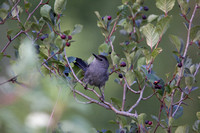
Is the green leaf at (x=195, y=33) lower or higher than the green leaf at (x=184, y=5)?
lower

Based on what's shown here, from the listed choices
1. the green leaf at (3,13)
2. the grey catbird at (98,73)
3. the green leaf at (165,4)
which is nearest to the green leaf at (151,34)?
the green leaf at (165,4)

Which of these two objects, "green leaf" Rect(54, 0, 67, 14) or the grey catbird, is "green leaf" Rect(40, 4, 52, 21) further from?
the grey catbird

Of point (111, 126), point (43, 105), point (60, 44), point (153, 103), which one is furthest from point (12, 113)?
point (153, 103)

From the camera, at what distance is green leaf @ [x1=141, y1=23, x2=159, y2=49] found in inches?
88.0

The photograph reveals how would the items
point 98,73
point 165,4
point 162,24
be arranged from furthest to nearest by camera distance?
1. point 98,73
2. point 165,4
3. point 162,24

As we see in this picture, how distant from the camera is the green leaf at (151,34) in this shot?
224 cm

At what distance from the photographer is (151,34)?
2.25 meters

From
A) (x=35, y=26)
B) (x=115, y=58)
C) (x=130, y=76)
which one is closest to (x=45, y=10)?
(x=35, y=26)

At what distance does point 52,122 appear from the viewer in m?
0.60

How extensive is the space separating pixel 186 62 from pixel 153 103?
4.71 m

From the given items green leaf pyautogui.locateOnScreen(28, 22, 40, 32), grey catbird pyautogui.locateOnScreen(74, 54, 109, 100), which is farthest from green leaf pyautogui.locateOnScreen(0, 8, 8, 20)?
grey catbird pyautogui.locateOnScreen(74, 54, 109, 100)

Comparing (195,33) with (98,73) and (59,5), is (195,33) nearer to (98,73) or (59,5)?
(59,5)

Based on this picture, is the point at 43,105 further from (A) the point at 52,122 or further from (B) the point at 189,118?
(B) the point at 189,118

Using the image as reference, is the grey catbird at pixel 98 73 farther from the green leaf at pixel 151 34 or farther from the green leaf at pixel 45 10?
the green leaf at pixel 45 10
